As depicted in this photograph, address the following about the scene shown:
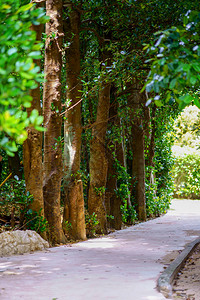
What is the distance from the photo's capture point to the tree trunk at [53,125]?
33.2 feet

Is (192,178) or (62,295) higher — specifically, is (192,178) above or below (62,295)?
above

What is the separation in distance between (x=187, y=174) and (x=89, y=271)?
2464cm

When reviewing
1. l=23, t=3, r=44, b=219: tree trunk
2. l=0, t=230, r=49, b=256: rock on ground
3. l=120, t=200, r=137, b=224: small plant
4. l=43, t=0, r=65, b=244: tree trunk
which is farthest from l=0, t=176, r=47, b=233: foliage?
l=120, t=200, r=137, b=224: small plant

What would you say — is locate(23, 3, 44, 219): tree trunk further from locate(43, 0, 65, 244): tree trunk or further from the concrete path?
the concrete path

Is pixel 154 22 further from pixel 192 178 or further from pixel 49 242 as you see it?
pixel 192 178

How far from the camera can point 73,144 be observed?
444 inches

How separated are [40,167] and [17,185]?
A: 2.50ft

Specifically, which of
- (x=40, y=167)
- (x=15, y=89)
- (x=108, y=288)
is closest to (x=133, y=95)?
(x=40, y=167)

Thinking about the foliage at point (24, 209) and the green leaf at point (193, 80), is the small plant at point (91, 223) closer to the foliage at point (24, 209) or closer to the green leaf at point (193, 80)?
the foliage at point (24, 209)

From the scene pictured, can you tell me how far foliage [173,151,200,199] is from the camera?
29.6 meters

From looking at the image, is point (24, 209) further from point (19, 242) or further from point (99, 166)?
point (99, 166)

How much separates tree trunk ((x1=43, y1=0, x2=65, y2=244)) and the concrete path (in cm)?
86

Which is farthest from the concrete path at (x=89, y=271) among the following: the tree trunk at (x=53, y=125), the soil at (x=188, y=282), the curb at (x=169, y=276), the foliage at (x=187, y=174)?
the foliage at (x=187, y=174)

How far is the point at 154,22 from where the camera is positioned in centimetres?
1122
